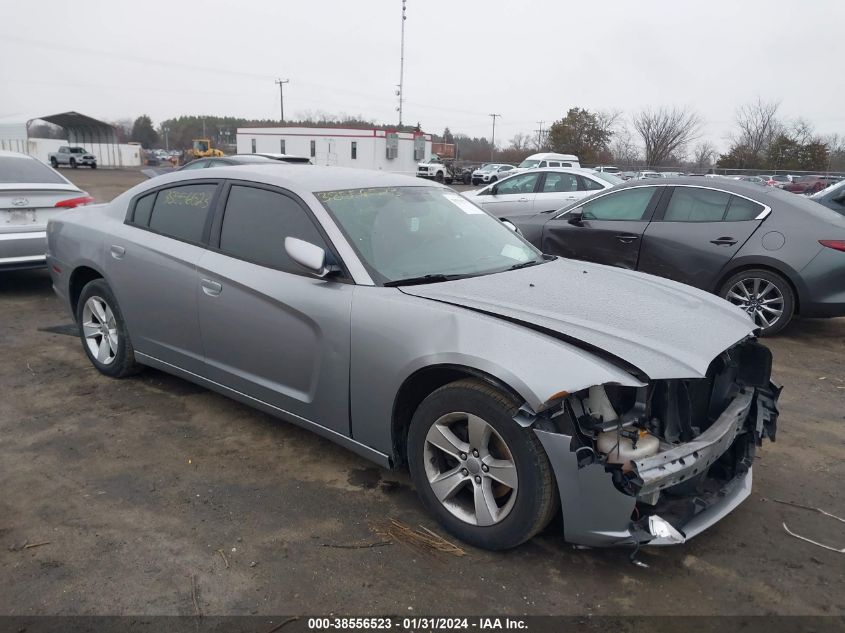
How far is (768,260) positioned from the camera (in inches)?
236

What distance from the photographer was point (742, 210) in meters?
6.28

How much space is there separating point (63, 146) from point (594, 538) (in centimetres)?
5684

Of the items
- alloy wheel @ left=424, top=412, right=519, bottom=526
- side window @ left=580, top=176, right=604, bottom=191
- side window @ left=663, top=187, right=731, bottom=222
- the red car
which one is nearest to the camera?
alloy wheel @ left=424, top=412, right=519, bottom=526

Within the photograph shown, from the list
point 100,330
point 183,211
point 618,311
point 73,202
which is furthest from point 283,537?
point 73,202

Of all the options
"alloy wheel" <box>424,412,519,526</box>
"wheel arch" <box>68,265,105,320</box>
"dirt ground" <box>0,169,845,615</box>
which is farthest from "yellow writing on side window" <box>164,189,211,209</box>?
"alloy wheel" <box>424,412,519,526</box>

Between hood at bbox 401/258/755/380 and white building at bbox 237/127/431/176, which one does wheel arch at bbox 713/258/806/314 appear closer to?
hood at bbox 401/258/755/380

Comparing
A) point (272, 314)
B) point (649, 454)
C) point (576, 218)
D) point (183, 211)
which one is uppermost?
point (183, 211)

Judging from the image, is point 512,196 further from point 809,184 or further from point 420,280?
point 809,184

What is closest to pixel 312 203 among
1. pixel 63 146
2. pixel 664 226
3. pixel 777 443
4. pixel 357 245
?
pixel 357 245

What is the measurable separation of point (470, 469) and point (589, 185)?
8.90 meters

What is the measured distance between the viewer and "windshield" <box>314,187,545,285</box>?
3352 millimetres

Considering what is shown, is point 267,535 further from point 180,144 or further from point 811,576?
point 180,144

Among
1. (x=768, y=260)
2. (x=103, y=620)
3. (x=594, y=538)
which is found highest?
(x=768, y=260)

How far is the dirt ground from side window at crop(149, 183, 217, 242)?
1201 millimetres
